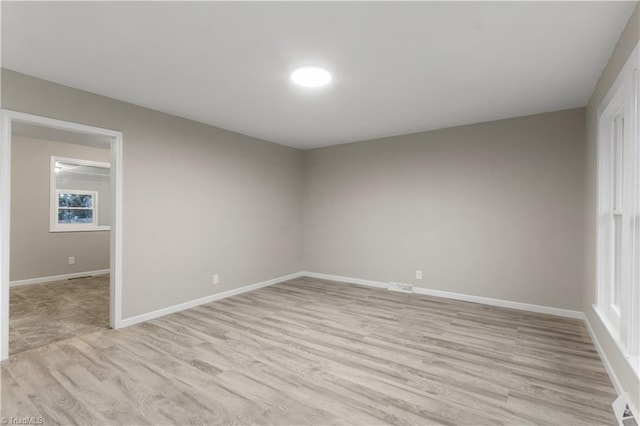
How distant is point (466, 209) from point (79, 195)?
704 centimetres

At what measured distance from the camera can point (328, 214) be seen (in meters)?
5.77

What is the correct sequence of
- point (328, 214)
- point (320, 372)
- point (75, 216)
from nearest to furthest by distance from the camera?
point (320, 372) < point (328, 214) < point (75, 216)

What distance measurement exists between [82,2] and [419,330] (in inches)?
151

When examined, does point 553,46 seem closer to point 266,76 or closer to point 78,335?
point 266,76

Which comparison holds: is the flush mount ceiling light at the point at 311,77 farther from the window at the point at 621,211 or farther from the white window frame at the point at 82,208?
the white window frame at the point at 82,208

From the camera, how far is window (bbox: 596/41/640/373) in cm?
185

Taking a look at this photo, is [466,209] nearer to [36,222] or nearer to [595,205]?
[595,205]

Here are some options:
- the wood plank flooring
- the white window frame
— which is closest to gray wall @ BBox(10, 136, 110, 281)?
the white window frame

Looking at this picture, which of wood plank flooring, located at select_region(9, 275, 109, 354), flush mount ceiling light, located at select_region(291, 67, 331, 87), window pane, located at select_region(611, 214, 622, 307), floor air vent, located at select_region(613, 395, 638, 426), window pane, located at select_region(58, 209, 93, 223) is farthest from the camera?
window pane, located at select_region(58, 209, 93, 223)

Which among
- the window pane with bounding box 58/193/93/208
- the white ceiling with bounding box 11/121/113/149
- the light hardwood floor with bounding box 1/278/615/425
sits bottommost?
the light hardwood floor with bounding box 1/278/615/425

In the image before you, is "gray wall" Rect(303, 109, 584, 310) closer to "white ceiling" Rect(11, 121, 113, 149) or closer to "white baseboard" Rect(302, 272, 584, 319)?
"white baseboard" Rect(302, 272, 584, 319)

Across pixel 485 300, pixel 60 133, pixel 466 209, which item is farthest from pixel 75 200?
pixel 485 300

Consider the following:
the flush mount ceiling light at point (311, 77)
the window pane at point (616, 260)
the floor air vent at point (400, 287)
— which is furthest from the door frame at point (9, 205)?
the window pane at point (616, 260)

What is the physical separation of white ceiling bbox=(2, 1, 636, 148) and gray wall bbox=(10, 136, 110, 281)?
3.48 meters
